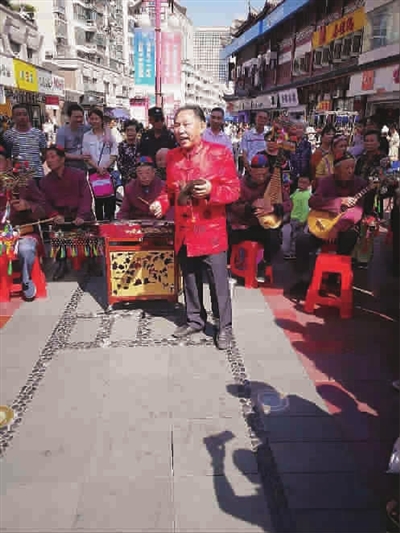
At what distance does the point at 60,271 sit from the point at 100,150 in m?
1.65

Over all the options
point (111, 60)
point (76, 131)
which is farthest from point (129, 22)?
point (76, 131)

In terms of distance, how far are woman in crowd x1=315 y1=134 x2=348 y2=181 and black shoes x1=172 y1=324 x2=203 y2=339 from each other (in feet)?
8.96

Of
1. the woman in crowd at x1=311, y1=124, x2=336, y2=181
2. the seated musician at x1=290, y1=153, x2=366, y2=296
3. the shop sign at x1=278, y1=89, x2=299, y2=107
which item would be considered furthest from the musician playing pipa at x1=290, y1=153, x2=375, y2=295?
the shop sign at x1=278, y1=89, x2=299, y2=107

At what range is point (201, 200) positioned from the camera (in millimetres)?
3252

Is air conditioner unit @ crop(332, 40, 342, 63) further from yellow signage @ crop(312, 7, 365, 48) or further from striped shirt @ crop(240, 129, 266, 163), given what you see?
striped shirt @ crop(240, 129, 266, 163)

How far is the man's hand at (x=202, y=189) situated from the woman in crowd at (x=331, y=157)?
2769mm

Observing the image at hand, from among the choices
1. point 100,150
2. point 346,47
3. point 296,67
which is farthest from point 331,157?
point 296,67

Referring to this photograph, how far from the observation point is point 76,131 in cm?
609

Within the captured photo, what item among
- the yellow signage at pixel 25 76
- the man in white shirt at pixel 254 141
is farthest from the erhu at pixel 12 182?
the yellow signage at pixel 25 76

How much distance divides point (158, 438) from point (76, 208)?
2.96m

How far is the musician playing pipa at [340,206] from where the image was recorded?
13.5 feet

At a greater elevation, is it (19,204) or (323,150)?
(323,150)

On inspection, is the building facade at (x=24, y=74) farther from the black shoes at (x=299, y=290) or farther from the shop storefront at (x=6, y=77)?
the black shoes at (x=299, y=290)

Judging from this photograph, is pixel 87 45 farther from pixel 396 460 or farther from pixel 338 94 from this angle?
pixel 396 460
